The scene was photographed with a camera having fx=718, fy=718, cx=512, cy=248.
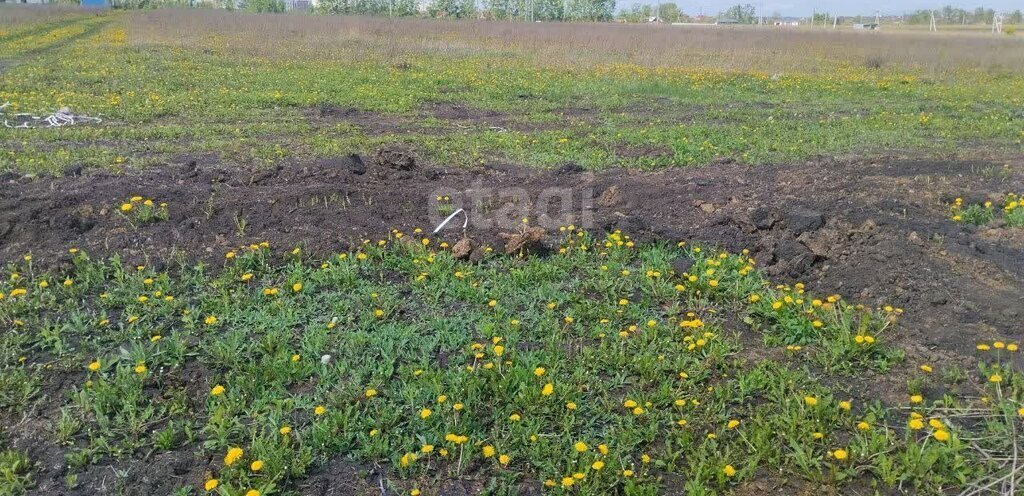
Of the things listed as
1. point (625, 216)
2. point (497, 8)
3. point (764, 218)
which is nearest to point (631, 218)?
A: point (625, 216)

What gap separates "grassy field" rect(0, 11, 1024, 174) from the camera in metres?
8.56

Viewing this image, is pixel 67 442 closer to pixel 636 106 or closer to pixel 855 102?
pixel 636 106

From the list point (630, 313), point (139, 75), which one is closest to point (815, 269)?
point (630, 313)

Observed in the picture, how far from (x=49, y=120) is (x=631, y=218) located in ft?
25.2

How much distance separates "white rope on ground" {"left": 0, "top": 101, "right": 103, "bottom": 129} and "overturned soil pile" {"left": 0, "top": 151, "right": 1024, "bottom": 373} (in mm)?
3067

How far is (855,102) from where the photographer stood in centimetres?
1398

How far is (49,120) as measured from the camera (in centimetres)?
912

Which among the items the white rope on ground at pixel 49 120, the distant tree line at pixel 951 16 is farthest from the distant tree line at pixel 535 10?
the white rope on ground at pixel 49 120

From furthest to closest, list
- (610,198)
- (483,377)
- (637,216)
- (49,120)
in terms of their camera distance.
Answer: (49,120) < (610,198) < (637,216) < (483,377)

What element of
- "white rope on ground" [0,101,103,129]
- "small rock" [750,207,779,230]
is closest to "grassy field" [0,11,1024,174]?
"white rope on ground" [0,101,103,129]

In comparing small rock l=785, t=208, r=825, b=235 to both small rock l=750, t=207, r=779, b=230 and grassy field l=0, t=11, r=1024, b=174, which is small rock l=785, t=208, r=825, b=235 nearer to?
small rock l=750, t=207, r=779, b=230

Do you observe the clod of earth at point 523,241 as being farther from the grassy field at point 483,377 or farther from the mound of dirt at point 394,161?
the mound of dirt at point 394,161

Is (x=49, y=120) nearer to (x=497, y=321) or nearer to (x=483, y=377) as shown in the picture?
(x=497, y=321)

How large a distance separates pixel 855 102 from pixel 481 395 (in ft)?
42.7
